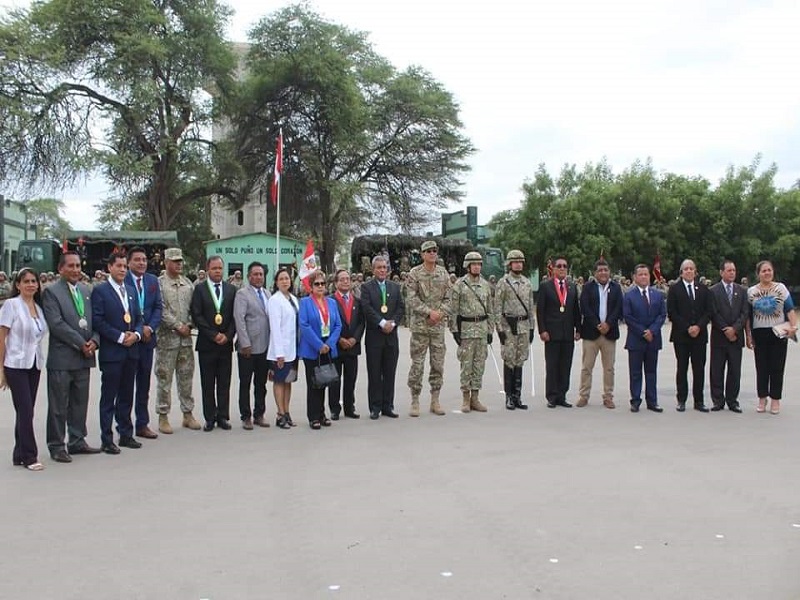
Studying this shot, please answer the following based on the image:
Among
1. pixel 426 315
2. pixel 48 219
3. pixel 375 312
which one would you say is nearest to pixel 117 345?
pixel 375 312

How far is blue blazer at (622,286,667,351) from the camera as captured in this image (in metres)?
10.4

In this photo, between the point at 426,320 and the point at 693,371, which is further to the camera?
the point at 693,371

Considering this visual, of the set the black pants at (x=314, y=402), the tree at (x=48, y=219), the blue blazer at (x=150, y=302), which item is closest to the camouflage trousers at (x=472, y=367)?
the black pants at (x=314, y=402)

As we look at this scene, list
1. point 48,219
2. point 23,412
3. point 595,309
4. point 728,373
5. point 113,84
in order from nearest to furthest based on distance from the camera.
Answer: point 23,412 → point 728,373 → point 595,309 → point 113,84 → point 48,219

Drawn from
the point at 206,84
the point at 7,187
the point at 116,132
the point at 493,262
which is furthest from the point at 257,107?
the point at 493,262

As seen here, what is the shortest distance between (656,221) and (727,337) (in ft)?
90.1

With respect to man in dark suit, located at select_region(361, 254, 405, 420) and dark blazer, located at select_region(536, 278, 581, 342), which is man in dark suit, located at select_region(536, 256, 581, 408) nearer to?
dark blazer, located at select_region(536, 278, 581, 342)

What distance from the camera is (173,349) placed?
8.85 meters

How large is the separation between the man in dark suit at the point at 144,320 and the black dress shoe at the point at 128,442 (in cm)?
38

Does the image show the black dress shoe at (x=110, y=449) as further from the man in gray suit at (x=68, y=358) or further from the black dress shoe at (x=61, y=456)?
the black dress shoe at (x=61, y=456)

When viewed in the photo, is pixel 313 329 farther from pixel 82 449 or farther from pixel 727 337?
pixel 727 337

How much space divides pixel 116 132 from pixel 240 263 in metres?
10.5

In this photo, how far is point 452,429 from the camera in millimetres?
8875

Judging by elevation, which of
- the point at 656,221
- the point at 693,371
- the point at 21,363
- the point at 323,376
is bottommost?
the point at 693,371
